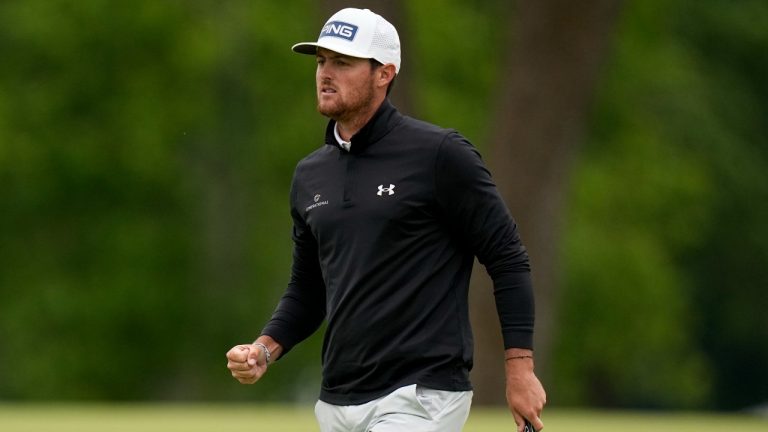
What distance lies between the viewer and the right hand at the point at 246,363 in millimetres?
5418

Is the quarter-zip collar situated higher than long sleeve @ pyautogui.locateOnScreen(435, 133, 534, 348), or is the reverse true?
the quarter-zip collar

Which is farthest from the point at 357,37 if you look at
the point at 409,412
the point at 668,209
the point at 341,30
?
the point at 668,209

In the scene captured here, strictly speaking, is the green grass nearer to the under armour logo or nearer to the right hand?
the right hand

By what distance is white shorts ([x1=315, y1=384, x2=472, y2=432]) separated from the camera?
5.21 meters

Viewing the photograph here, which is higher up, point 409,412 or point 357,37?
point 357,37

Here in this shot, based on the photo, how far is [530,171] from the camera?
1770 cm

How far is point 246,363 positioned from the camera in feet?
17.9

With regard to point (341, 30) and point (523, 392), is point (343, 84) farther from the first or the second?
point (523, 392)

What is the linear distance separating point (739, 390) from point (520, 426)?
33.8 m

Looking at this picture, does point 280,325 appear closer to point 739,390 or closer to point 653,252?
point 653,252

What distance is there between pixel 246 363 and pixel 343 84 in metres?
0.90

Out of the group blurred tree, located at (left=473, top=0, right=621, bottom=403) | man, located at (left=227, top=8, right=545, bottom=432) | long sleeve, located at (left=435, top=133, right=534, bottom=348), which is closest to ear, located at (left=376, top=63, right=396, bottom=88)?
man, located at (left=227, top=8, right=545, bottom=432)

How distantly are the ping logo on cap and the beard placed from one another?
16 cm

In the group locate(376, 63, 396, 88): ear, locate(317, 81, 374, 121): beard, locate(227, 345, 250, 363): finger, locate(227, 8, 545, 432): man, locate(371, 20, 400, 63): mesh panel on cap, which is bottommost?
locate(227, 345, 250, 363): finger
